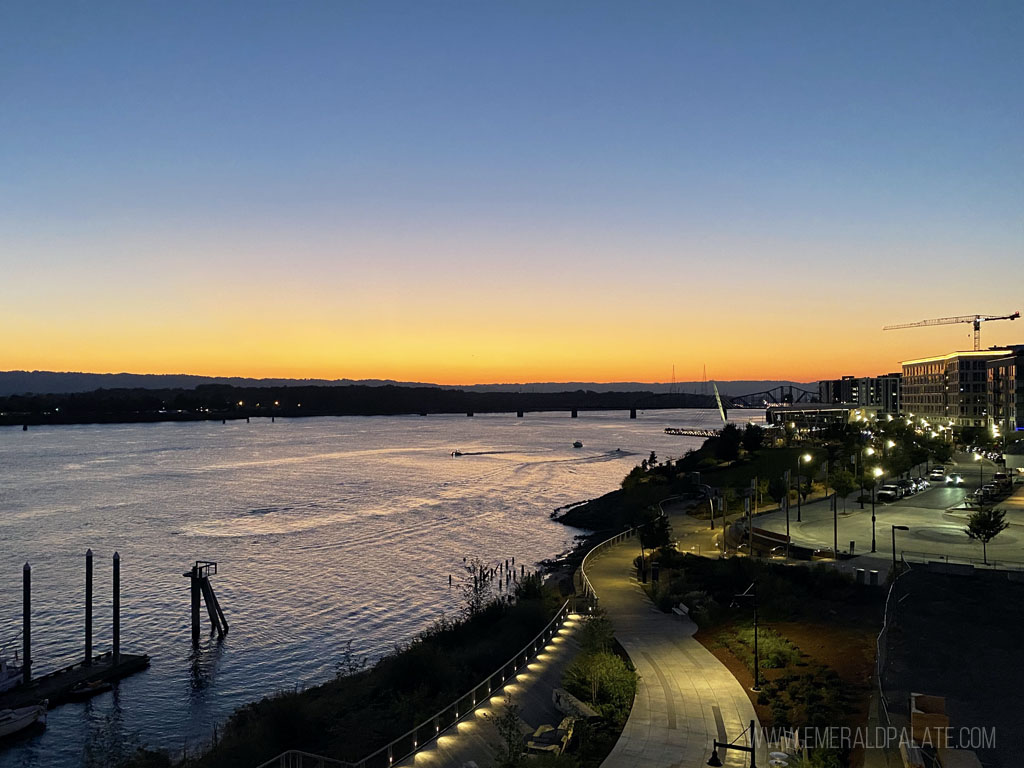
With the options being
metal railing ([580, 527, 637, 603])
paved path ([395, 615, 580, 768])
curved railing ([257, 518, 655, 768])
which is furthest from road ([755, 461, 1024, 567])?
curved railing ([257, 518, 655, 768])

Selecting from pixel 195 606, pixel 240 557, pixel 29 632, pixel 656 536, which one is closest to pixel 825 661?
pixel 656 536

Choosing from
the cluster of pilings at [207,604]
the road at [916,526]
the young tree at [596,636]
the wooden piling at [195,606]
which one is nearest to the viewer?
the young tree at [596,636]

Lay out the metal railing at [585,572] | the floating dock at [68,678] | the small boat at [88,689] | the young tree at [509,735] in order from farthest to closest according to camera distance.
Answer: the metal railing at [585,572] → the small boat at [88,689] → the floating dock at [68,678] → the young tree at [509,735]

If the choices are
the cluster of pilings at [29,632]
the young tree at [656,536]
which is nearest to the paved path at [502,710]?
the young tree at [656,536]

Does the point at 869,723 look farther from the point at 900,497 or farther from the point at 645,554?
the point at 900,497

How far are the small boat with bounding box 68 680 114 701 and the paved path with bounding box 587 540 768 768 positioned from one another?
2138 cm

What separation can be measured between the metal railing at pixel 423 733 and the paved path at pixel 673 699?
161 inches

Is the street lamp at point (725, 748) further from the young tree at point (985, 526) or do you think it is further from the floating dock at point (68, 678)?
the floating dock at point (68, 678)

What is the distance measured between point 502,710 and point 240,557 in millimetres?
43120

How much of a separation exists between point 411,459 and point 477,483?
143ft

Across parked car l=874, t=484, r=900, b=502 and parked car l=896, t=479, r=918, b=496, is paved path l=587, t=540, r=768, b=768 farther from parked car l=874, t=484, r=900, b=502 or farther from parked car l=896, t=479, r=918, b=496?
parked car l=896, t=479, r=918, b=496

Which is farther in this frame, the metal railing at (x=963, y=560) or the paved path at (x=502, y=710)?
the metal railing at (x=963, y=560)

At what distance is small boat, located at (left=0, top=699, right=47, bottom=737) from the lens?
2773 centimetres

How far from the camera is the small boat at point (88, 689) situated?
1241 inches
